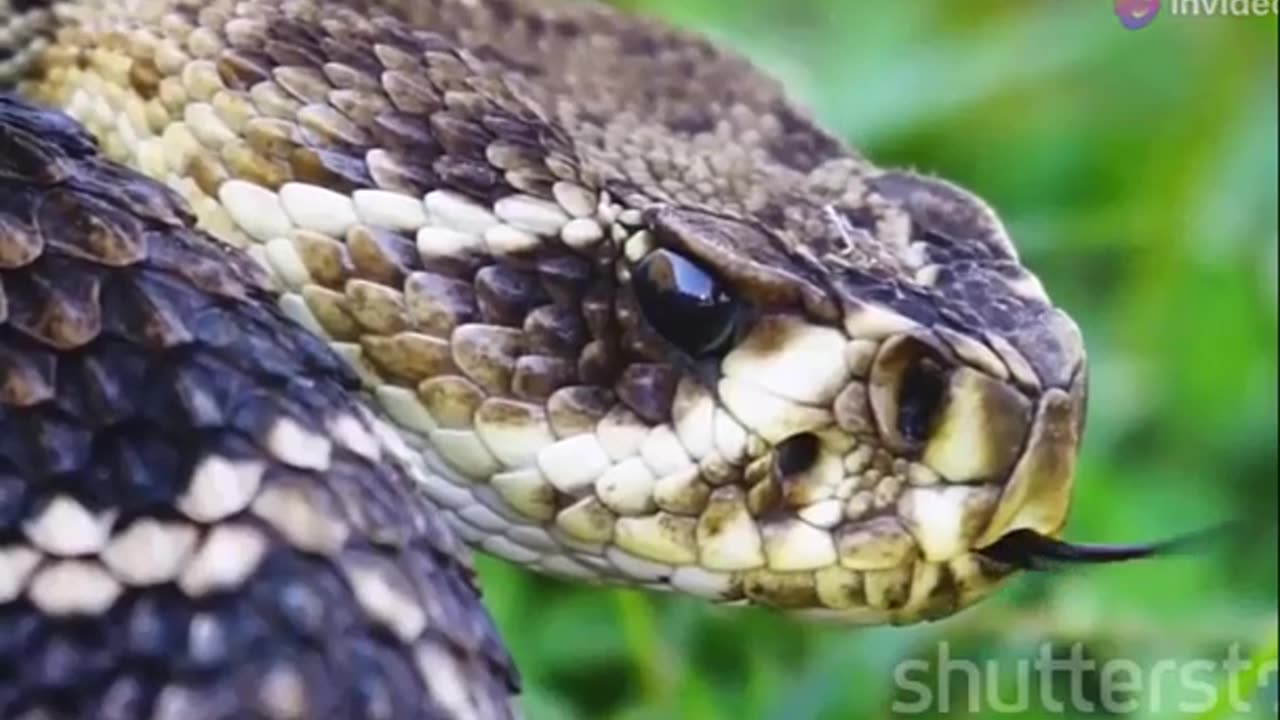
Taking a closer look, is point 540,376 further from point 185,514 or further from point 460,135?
point 185,514

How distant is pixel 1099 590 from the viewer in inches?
110

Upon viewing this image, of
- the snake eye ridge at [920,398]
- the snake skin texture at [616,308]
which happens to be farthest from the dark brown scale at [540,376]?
the snake eye ridge at [920,398]

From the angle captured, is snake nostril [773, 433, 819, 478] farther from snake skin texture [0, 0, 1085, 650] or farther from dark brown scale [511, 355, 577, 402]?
dark brown scale [511, 355, 577, 402]

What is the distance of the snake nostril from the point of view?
1.74 metres

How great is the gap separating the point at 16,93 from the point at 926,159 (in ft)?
6.51

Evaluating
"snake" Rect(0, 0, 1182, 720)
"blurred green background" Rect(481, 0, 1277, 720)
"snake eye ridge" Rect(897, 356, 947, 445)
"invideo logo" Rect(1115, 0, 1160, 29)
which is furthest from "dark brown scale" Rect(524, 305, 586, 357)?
"invideo logo" Rect(1115, 0, 1160, 29)

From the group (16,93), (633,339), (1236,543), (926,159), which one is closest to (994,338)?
(633,339)

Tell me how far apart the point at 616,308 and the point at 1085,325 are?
192 cm

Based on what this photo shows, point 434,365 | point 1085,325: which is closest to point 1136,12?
point 1085,325

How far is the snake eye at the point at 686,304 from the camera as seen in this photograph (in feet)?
5.81

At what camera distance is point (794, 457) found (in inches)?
68.8

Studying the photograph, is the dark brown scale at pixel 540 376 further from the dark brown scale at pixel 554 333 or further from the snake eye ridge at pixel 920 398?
the snake eye ridge at pixel 920 398

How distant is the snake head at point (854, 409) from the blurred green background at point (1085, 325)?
1.75 ft

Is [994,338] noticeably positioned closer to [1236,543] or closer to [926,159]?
[1236,543]
